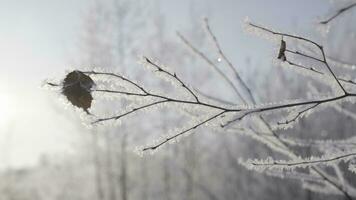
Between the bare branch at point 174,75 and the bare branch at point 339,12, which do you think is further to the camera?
the bare branch at point 339,12

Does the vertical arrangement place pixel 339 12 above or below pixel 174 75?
above

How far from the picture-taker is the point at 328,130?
1348 cm

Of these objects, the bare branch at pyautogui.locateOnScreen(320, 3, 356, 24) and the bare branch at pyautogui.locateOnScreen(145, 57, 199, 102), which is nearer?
the bare branch at pyautogui.locateOnScreen(145, 57, 199, 102)

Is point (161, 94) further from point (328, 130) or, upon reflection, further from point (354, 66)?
point (328, 130)

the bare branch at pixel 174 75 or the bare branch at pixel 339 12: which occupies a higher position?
the bare branch at pixel 339 12

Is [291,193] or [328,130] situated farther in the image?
[328,130]

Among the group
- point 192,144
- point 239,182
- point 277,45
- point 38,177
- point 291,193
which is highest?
point 38,177

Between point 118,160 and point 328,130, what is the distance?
577 cm

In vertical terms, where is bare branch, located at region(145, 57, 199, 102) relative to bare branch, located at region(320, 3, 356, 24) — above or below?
below

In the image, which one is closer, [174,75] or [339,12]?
[174,75]

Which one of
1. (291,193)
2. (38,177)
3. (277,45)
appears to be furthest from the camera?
(38,177)

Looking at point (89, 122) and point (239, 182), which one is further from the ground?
point (239, 182)

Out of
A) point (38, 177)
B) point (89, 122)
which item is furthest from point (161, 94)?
point (38, 177)

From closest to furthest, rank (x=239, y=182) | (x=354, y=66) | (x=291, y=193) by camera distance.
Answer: (x=354, y=66), (x=291, y=193), (x=239, y=182)
